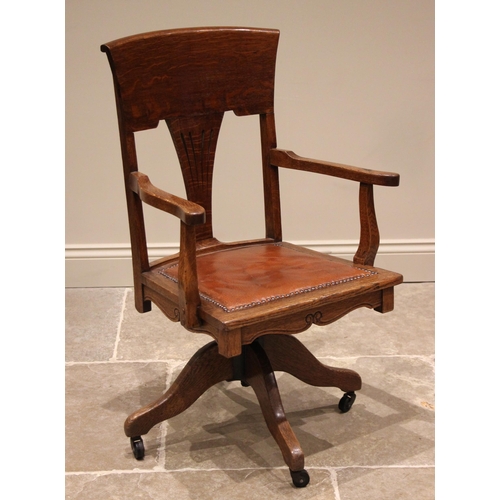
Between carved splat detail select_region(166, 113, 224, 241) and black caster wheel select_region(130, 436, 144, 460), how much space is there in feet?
2.27

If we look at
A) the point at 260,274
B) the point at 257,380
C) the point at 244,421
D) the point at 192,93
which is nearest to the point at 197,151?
the point at 192,93

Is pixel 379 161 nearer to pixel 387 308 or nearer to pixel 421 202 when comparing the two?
pixel 421 202

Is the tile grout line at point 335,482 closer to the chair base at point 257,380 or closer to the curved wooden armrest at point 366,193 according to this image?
the chair base at point 257,380

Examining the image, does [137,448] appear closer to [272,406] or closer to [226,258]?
[272,406]

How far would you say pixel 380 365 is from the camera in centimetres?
278

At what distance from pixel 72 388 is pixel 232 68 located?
1.21m

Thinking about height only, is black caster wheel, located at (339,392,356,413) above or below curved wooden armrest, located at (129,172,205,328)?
below

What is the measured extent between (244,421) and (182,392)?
28cm

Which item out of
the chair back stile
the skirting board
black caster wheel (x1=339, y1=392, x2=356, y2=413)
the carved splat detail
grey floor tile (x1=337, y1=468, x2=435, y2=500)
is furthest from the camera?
the skirting board

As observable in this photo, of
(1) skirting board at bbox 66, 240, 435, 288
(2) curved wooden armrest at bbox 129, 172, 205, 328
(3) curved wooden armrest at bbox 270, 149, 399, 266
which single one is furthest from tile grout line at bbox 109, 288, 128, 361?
(3) curved wooden armrest at bbox 270, 149, 399, 266

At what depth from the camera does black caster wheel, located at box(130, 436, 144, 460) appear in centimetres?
221

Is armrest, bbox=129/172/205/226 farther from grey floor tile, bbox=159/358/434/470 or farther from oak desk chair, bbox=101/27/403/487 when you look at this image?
grey floor tile, bbox=159/358/434/470

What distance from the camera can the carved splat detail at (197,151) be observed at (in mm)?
2281

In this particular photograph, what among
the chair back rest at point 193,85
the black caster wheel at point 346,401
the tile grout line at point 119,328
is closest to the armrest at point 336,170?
the chair back rest at point 193,85
